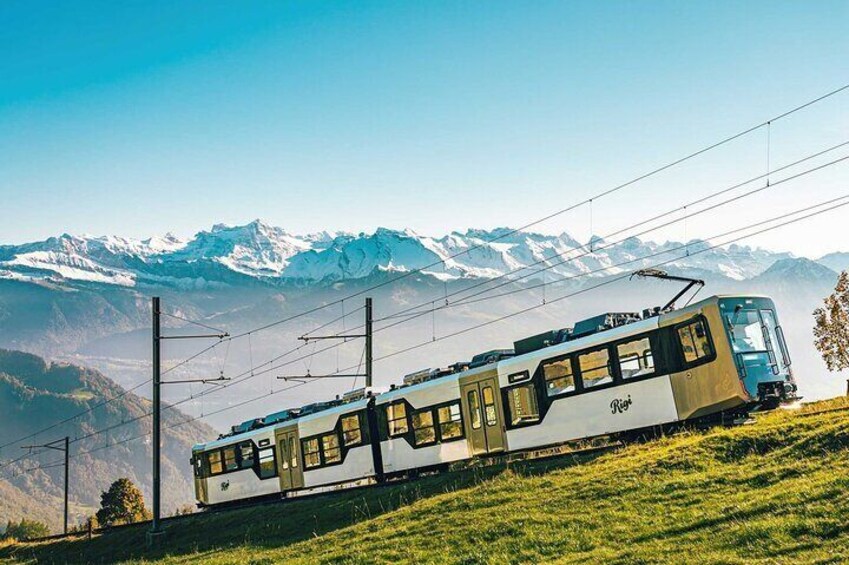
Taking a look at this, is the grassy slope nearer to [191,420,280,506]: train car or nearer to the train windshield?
the train windshield

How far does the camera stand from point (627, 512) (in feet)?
55.2

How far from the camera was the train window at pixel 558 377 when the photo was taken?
2677 centimetres

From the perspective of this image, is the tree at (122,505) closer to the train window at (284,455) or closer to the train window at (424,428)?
the train window at (284,455)

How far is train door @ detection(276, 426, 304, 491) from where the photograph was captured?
3844 cm

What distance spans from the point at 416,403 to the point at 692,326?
11.8 meters

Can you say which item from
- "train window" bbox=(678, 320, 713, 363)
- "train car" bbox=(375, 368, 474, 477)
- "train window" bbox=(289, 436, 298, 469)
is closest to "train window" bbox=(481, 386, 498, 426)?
"train car" bbox=(375, 368, 474, 477)

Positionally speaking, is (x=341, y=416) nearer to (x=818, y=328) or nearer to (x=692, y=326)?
(x=692, y=326)

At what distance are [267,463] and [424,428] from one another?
456 inches

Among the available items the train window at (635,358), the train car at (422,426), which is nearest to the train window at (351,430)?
the train car at (422,426)

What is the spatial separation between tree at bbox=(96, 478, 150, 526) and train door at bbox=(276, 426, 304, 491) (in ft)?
136

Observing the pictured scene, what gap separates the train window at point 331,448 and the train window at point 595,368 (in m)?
13.3

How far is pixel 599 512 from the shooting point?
17344mm

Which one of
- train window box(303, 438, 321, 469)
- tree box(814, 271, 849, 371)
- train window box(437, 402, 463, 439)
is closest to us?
train window box(437, 402, 463, 439)

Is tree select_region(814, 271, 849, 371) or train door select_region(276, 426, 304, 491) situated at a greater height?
tree select_region(814, 271, 849, 371)
